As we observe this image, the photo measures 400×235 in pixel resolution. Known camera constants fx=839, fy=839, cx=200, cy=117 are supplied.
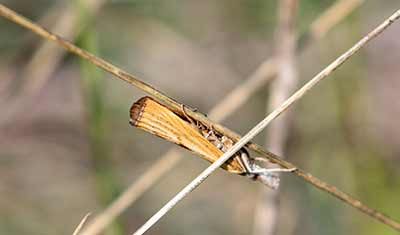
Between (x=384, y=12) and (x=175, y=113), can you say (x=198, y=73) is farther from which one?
(x=175, y=113)

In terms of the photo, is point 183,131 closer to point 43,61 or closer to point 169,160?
point 169,160

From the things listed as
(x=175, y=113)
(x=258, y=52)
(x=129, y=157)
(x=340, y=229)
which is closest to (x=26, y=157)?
(x=129, y=157)

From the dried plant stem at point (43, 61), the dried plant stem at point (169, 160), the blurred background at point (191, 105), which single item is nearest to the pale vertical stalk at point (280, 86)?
the dried plant stem at point (169, 160)

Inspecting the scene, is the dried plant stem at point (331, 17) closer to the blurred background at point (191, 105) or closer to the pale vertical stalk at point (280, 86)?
the pale vertical stalk at point (280, 86)

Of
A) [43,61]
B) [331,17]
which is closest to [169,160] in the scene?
[331,17]

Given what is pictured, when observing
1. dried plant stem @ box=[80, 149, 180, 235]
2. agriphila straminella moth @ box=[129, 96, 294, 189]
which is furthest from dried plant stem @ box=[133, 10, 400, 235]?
dried plant stem @ box=[80, 149, 180, 235]

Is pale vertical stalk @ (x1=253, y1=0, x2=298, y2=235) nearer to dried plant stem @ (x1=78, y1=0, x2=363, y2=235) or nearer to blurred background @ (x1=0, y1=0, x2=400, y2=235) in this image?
dried plant stem @ (x1=78, y1=0, x2=363, y2=235)

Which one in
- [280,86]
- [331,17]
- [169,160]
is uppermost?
[331,17]

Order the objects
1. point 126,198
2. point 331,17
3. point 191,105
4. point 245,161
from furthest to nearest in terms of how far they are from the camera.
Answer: point 191,105
point 331,17
point 126,198
point 245,161
